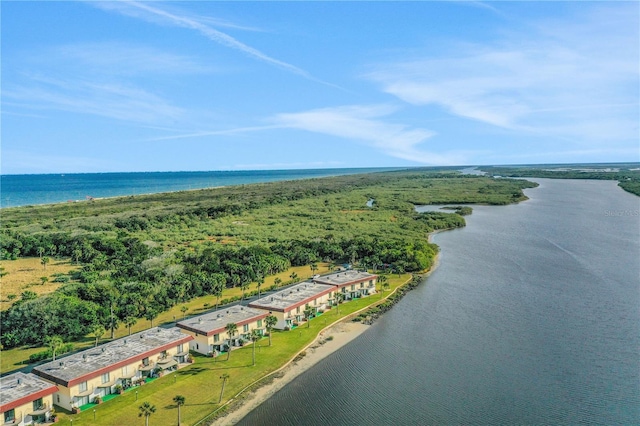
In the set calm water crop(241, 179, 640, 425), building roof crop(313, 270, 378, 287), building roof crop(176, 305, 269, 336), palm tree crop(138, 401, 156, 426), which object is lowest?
calm water crop(241, 179, 640, 425)

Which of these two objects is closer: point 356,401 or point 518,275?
point 356,401

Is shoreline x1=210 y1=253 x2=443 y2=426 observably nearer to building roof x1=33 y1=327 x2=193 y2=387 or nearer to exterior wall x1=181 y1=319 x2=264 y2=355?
exterior wall x1=181 y1=319 x2=264 y2=355

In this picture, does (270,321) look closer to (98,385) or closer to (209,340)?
(209,340)

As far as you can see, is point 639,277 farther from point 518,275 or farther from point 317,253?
point 317,253

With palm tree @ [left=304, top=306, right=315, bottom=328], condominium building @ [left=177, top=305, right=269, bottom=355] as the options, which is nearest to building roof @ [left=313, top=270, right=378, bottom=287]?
palm tree @ [left=304, top=306, right=315, bottom=328]

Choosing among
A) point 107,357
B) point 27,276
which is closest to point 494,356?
point 107,357

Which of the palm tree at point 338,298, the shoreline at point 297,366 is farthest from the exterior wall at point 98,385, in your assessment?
the palm tree at point 338,298

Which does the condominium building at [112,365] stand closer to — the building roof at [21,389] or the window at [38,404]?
the building roof at [21,389]

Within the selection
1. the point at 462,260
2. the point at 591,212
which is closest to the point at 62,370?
the point at 462,260
